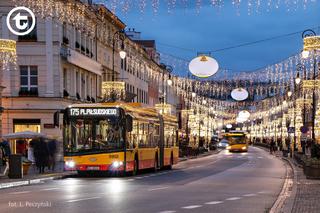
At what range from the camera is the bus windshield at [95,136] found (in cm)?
3083

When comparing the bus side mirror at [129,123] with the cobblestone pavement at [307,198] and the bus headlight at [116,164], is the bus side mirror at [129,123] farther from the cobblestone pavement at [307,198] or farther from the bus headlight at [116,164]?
the cobblestone pavement at [307,198]

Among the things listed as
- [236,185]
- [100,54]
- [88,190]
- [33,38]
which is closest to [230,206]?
[88,190]

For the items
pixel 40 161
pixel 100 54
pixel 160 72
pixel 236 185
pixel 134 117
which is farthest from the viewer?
pixel 160 72

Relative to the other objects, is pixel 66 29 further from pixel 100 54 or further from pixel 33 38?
pixel 100 54

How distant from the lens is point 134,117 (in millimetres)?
33000

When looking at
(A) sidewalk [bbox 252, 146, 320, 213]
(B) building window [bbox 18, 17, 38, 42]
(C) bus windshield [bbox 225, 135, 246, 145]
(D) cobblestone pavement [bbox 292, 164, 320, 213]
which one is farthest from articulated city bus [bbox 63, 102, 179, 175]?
(C) bus windshield [bbox 225, 135, 246, 145]

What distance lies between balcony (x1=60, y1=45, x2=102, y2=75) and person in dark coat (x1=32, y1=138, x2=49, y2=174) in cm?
1841

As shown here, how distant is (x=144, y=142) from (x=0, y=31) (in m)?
22.5

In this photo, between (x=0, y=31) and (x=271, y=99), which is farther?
(x=271, y=99)

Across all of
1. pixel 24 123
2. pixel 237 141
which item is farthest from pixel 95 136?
pixel 237 141

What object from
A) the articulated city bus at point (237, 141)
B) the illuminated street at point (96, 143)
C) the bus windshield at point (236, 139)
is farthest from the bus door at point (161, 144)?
the bus windshield at point (236, 139)

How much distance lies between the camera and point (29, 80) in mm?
53688

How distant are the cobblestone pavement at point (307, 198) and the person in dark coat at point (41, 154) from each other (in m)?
13.9

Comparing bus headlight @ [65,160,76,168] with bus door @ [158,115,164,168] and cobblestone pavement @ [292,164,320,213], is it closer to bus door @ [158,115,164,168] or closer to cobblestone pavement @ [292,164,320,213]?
bus door @ [158,115,164,168]
